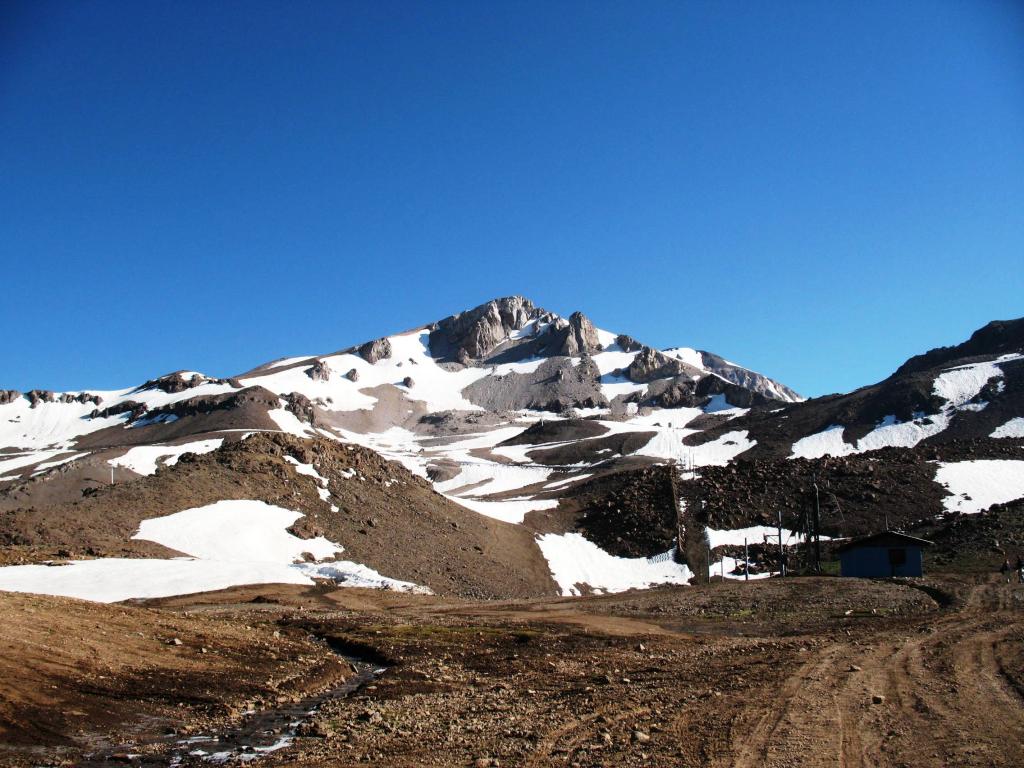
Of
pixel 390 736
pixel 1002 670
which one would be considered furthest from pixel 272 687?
pixel 1002 670

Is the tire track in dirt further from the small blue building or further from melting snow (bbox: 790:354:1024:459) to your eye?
melting snow (bbox: 790:354:1024:459)

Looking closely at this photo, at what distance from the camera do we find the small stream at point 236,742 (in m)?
12.3

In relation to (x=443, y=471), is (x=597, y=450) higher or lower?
higher

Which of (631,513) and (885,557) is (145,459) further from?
(885,557)

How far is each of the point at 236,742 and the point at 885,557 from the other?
51.3 m

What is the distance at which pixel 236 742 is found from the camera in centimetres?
1363

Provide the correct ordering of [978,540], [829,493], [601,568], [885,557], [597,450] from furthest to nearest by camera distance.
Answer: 1. [597,450]
2. [829,493]
3. [601,568]
4. [978,540]
5. [885,557]

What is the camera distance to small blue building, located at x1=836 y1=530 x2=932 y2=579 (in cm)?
5322

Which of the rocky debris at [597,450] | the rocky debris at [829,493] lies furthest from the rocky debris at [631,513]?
the rocky debris at [597,450]

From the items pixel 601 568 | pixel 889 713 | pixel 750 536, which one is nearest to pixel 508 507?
pixel 601 568

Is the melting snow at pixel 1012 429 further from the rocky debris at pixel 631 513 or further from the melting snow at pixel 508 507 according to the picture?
the melting snow at pixel 508 507

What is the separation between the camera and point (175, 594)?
137 feet

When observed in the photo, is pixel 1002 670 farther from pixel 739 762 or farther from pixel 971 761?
pixel 739 762

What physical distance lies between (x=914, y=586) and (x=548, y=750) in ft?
133
